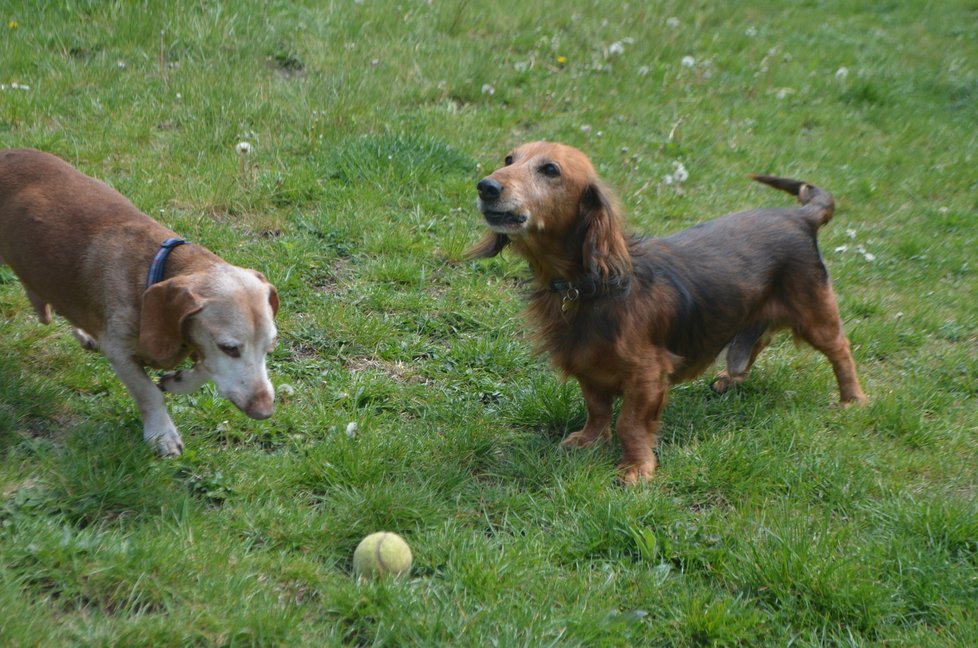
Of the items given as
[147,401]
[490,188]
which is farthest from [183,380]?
[490,188]

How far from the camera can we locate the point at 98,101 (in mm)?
6039

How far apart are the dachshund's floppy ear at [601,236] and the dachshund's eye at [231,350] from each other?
58.0 inches

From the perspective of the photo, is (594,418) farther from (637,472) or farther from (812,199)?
(812,199)

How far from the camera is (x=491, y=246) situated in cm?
407

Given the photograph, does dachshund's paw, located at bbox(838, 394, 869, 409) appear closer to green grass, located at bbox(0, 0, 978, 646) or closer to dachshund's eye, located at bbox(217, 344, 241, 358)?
green grass, located at bbox(0, 0, 978, 646)

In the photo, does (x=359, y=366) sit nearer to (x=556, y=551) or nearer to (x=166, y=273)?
(x=166, y=273)

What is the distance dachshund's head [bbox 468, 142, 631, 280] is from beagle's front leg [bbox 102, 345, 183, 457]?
4.88 feet

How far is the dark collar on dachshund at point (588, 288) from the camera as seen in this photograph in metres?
3.78

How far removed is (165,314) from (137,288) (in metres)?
0.35

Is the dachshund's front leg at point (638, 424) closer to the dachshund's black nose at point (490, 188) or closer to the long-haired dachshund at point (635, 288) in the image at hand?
the long-haired dachshund at point (635, 288)

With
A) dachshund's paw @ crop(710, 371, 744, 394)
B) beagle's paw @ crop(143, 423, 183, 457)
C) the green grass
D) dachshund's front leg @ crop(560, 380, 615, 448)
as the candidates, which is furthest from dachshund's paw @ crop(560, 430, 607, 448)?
beagle's paw @ crop(143, 423, 183, 457)

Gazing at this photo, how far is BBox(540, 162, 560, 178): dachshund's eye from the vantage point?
3736 millimetres

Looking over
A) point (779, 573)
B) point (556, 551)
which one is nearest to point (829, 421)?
point (779, 573)

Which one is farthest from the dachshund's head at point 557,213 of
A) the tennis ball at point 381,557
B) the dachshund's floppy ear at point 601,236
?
the tennis ball at point 381,557
